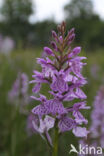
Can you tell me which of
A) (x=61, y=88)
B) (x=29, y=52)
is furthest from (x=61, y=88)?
(x=29, y=52)

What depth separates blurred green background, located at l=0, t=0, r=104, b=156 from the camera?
2.80 metres

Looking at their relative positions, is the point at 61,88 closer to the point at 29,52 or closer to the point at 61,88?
the point at 61,88

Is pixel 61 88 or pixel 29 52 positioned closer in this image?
pixel 61 88

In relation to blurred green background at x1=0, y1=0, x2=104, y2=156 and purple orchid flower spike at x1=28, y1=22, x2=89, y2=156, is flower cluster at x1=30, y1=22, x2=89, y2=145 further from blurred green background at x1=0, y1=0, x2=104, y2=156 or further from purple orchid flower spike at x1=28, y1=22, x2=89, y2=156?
blurred green background at x1=0, y1=0, x2=104, y2=156

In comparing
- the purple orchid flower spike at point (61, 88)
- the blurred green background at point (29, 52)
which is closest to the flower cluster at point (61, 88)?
the purple orchid flower spike at point (61, 88)

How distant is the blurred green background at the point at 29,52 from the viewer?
280 centimetres

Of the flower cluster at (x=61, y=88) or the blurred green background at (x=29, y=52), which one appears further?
the blurred green background at (x=29, y=52)

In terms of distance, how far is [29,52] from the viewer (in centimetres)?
1016

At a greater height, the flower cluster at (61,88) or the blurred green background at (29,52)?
the blurred green background at (29,52)

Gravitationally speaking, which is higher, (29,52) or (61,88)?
(29,52)

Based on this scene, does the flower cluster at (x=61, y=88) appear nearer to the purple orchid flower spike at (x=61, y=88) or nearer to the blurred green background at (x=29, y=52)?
the purple orchid flower spike at (x=61, y=88)

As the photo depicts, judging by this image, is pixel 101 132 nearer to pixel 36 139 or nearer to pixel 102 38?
pixel 36 139

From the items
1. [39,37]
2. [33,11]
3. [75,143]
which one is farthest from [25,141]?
[33,11]

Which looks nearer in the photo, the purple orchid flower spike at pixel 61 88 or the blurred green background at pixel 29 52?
the purple orchid flower spike at pixel 61 88
